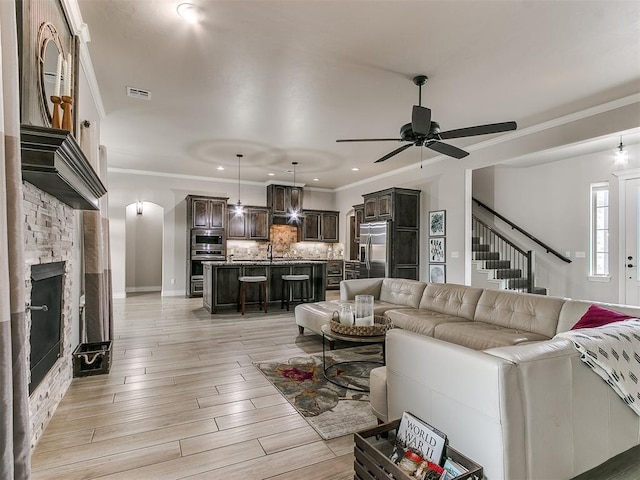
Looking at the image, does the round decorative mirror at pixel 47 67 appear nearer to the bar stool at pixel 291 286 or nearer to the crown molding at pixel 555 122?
the bar stool at pixel 291 286

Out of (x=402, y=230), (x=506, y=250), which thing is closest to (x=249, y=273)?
(x=402, y=230)

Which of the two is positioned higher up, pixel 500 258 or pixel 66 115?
pixel 66 115

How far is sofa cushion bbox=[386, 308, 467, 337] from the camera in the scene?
149 inches

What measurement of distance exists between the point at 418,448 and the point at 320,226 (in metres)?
8.80

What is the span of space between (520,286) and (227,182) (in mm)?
7484

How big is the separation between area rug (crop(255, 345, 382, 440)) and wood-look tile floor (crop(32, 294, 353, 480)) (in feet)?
0.32

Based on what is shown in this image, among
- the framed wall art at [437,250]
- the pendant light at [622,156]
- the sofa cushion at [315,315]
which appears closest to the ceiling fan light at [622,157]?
the pendant light at [622,156]

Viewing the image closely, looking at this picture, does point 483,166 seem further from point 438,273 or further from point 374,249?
point 374,249

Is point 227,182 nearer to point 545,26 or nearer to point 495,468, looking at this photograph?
point 545,26

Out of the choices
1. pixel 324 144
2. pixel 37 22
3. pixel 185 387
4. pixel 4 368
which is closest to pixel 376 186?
pixel 324 144

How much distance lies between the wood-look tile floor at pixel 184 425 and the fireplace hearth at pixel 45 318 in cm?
45

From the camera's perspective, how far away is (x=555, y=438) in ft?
5.23

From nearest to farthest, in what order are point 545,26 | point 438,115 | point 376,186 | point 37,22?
point 37,22 < point 545,26 < point 438,115 < point 376,186

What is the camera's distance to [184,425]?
8.02 feet
